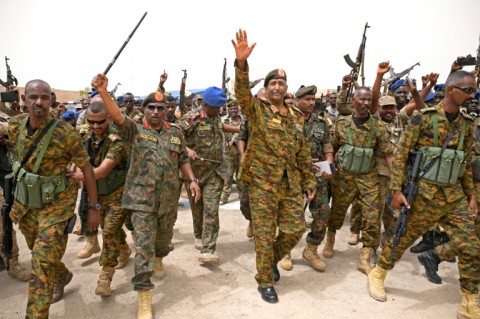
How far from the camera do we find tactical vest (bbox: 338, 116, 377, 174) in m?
4.31

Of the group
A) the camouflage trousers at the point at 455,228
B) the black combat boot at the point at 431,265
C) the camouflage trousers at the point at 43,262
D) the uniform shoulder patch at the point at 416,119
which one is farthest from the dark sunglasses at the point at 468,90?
the camouflage trousers at the point at 43,262

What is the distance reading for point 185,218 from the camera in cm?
671

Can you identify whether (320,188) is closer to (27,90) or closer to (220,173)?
(220,173)

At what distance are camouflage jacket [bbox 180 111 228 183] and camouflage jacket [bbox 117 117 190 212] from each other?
132cm

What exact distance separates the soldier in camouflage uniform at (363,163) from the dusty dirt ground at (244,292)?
1.96 ft

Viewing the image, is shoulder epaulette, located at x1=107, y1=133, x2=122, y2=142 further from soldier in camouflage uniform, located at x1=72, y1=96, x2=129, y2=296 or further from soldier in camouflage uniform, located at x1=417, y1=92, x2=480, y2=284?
soldier in camouflage uniform, located at x1=417, y1=92, x2=480, y2=284

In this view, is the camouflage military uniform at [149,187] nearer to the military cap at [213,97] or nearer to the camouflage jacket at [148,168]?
the camouflage jacket at [148,168]

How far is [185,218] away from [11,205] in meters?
3.76

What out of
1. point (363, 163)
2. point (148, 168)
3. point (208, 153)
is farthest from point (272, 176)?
point (208, 153)

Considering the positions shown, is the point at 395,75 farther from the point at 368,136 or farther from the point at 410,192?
the point at 410,192

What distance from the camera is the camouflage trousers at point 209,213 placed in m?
4.62

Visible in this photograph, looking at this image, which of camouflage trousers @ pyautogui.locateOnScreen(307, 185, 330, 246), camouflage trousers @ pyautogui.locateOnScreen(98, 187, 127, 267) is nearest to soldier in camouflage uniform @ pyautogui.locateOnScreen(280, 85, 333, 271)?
camouflage trousers @ pyautogui.locateOnScreen(307, 185, 330, 246)

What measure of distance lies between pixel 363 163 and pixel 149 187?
2692mm

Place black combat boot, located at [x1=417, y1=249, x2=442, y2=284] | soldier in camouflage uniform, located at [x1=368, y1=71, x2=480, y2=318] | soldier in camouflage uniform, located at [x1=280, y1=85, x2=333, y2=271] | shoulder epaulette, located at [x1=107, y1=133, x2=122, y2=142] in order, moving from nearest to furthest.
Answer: soldier in camouflage uniform, located at [x1=368, y1=71, x2=480, y2=318], shoulder epaulette, located at [x1=107, y1=133, x2=122, y2=142], black combat boot, located at [x1=417, y1=249, x2=442, y2=284], soldier in camouflage uniform, located at [x1=280, y1=85, x2=333, y2=271]
